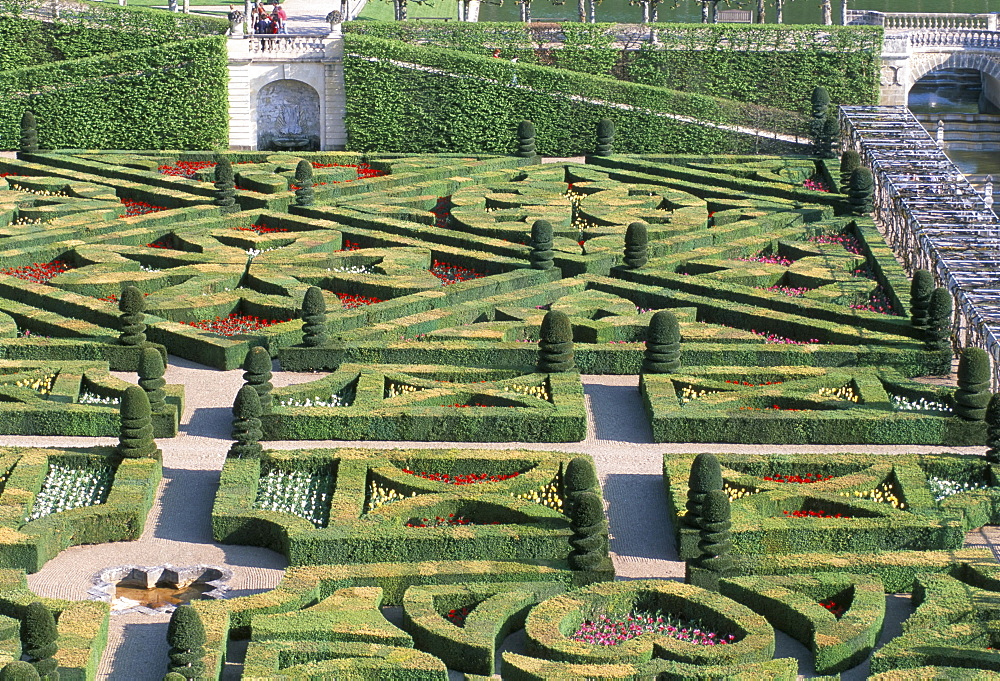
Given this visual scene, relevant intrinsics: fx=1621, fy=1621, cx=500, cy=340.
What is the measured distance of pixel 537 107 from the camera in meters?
57.8

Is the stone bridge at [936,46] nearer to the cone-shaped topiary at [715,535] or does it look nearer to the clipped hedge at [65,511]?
the cone-shaped topiary at [715,535]

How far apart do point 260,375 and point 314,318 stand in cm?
417

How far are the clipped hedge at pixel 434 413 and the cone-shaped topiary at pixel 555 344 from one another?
0.71m

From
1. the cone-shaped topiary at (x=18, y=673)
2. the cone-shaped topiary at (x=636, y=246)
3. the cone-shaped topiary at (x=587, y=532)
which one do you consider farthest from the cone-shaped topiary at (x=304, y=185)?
the cone-shaped topiary at (x=18, y=673)

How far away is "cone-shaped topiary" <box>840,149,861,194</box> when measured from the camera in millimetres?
49281

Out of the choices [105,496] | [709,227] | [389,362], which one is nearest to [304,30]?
[709,227]

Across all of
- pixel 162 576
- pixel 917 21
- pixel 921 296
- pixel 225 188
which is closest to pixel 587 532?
pixel 162 576

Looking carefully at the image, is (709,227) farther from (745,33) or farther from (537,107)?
(745,33)

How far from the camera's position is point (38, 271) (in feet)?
138

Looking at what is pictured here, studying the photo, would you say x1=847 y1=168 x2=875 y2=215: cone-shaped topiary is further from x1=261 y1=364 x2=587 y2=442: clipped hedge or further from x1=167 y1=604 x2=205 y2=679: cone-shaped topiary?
x1=167 y1=604 x2=205 y2=679: cone-shaped topiary

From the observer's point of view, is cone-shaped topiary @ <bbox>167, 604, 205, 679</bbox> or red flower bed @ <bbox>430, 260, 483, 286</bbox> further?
red flower bed @ <bbox>430, 260, 483, 286</bbox>

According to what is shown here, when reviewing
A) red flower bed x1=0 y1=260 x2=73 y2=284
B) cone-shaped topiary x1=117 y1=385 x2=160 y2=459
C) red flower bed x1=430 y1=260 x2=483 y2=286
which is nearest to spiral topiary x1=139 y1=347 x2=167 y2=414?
cone-shaped topiary x1=117 y1=385 x2=160 y2=459

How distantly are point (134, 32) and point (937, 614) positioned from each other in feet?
146

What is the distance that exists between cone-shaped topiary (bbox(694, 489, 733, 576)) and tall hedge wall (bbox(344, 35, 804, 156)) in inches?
1313
